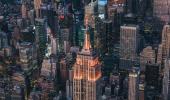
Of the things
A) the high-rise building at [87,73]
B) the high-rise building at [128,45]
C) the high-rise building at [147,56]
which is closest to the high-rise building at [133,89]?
the high-rise building at [147,56]

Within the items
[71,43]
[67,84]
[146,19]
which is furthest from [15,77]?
[146,19]

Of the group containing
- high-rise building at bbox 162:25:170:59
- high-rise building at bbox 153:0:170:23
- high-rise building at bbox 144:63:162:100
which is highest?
high-rise building at bbox 153:0:170:23

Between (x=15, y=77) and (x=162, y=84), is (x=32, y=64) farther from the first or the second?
(x=162, y=84)

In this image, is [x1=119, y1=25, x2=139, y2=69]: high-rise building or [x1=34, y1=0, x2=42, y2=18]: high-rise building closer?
[x1=119, y1=25, x2=139, y2=69]: high-rise building

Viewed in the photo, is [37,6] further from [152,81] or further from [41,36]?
[152,81]

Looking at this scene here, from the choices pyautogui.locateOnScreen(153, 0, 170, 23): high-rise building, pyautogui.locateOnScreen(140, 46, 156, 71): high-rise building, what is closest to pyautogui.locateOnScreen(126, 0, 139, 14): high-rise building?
pyautogui.locateOnScreen(153, 0, 170, 23): high-rise building

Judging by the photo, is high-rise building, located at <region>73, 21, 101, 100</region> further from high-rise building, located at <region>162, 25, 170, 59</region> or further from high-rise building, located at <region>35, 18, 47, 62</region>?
high-rise building, located at <region>162, 25, 170, 59</region>

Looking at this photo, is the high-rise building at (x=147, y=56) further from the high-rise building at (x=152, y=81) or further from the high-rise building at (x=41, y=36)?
the high-rise building at (x=41, y=36)
